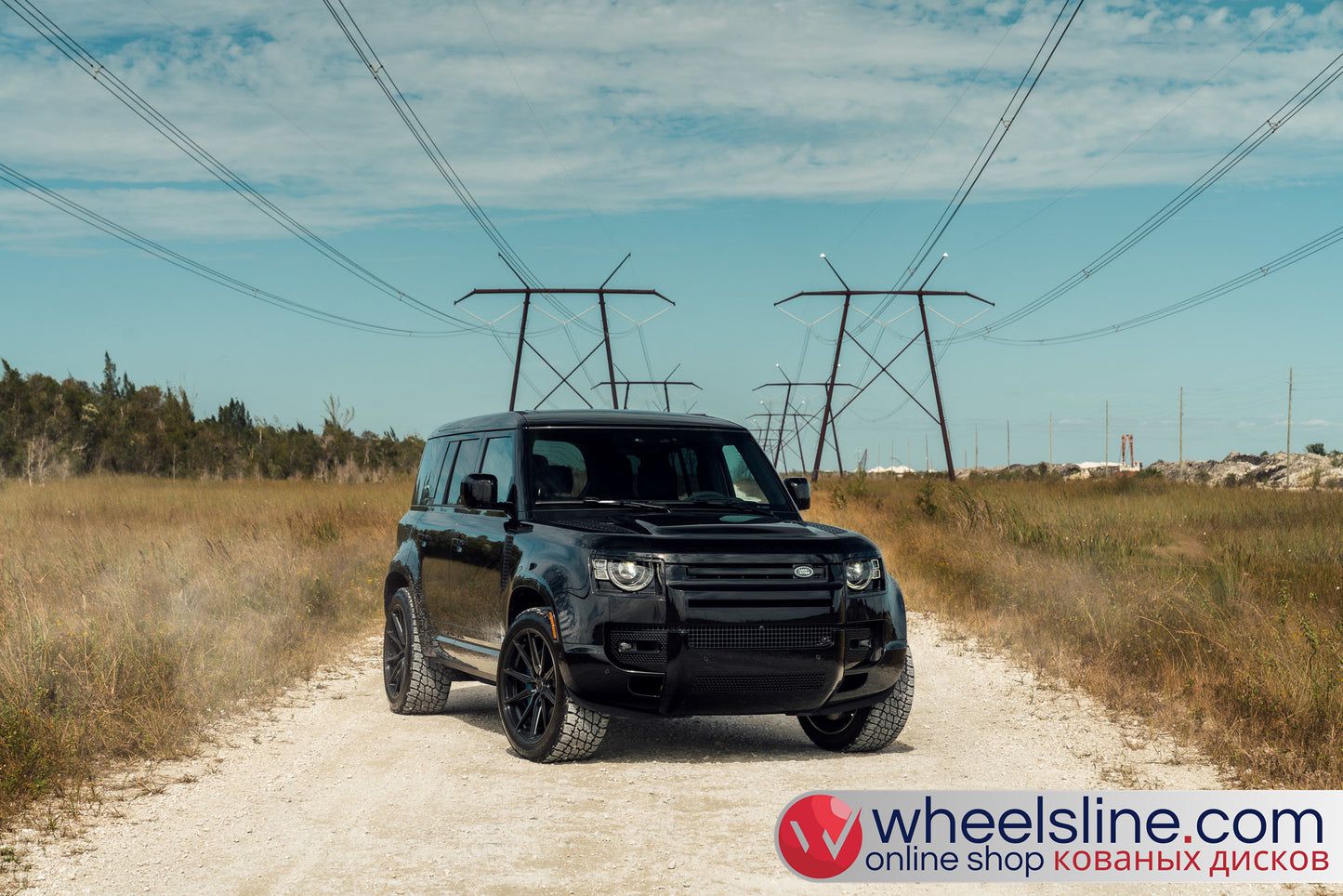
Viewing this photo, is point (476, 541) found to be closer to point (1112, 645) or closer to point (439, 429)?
point (439, 429)

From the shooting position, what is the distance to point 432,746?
8.34 meters

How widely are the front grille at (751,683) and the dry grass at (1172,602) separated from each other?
262 cm

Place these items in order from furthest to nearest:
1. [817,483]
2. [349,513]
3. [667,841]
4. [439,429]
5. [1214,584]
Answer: [817,483], [349,513], [1214,584], [439,429], [667,841]

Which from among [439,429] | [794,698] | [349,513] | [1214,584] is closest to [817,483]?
[349,513]

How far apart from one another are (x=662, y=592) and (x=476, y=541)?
226 cm

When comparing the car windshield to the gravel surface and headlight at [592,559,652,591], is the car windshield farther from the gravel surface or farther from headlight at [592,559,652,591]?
the gravel surface

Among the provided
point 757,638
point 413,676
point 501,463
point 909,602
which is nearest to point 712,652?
point 757,638

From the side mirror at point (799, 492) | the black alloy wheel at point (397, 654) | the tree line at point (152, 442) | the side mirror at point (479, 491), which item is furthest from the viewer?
the tree line at point (152, 442)

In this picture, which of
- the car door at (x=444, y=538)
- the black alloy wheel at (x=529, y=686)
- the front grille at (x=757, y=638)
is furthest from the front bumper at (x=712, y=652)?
the car door at (x=444, y=538)

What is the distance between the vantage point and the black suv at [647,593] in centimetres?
712

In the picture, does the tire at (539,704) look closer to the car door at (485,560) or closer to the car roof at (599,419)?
the car door at (485,560)

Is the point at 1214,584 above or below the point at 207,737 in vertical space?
above

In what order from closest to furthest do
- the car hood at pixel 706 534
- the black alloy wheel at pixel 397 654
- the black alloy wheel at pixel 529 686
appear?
the car hood at pixel 706 534 < the black alloy wheel at pixel 529 686 < the black alloy wheel at pixel 397 654
